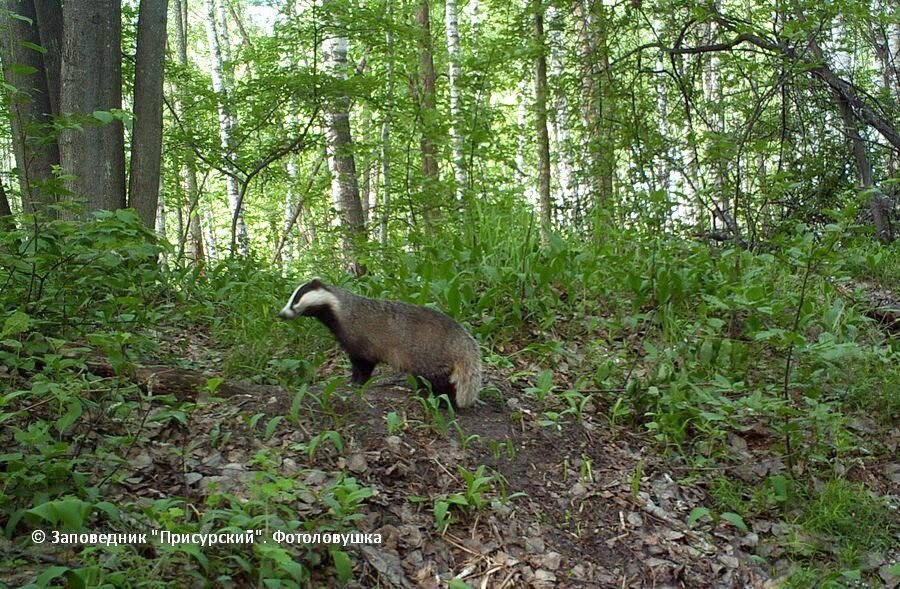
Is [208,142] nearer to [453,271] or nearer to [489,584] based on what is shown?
[453,271]

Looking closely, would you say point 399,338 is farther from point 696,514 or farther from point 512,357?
point 696,514

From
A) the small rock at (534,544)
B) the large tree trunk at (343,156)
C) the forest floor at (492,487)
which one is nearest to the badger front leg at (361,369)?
the forest floor at (492,487)

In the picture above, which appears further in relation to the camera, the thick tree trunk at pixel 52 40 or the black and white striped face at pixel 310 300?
the thick tree trunk at pixel 52 40

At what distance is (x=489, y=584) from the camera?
322 centimetres

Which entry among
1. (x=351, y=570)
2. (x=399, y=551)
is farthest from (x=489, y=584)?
(x=351, y=570)

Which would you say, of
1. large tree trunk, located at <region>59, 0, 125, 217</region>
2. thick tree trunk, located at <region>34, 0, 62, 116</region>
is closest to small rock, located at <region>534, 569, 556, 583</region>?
large tree trunk, located at <region>59, 0, 125, 217</region>

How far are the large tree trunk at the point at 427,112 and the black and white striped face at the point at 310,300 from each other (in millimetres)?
2945

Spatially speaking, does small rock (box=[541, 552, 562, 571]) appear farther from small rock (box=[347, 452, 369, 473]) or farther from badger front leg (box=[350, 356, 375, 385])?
badger front leg (box=[350, 356, 375, 385])

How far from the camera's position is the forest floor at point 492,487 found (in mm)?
3303

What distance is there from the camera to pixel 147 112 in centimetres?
619

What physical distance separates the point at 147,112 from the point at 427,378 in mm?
3762

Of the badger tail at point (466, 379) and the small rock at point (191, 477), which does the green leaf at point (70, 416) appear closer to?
the small rock at point (191, 477)

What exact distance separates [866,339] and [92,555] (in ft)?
18.7

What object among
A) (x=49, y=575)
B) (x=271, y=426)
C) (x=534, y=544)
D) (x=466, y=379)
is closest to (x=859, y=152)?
(x=466, y=379)
